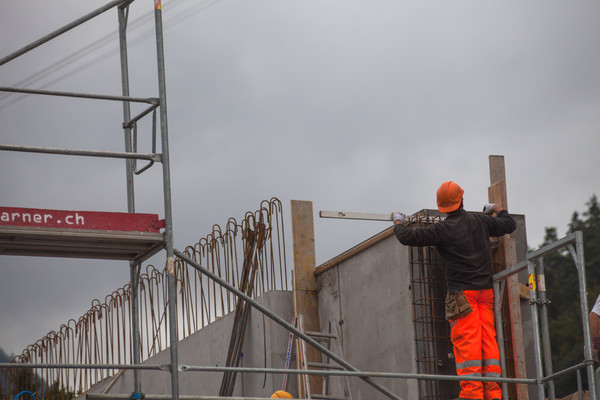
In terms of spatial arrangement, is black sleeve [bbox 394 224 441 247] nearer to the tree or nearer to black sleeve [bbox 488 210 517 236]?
black sleeve [bbox 488 210 517 236]

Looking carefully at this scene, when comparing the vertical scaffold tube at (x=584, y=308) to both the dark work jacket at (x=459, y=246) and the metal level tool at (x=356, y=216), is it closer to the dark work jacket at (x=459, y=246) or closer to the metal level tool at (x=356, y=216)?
the dark work jacket at (x=459, y=246)

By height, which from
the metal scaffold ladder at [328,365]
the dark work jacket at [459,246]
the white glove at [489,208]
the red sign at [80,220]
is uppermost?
the white glove at [489,208]

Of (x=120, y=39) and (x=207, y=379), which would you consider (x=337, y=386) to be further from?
(x=120, y=39)

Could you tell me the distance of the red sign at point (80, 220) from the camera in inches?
278

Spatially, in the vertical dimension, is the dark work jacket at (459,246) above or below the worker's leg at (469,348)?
above

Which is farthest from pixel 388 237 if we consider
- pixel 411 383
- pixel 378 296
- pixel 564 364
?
pixel 564 364

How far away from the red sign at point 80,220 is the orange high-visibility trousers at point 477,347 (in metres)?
3.07

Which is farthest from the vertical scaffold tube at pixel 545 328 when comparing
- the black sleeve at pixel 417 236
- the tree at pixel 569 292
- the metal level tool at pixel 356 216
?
the tree at pixel 569 292

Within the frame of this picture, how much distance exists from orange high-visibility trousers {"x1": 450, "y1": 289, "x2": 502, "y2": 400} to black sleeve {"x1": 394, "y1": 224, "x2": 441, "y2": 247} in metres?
0.59

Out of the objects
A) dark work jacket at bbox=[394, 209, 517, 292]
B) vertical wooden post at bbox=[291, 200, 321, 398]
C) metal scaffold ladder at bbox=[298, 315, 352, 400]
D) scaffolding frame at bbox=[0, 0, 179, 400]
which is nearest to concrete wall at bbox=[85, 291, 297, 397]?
vertical wooden post at bbox=[291, 200, 321, 398]

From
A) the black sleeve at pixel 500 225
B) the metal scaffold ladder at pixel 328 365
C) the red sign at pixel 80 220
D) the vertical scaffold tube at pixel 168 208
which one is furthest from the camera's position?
the metal scaffold ladder at pixel 328 365

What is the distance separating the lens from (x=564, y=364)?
38000 millimetres

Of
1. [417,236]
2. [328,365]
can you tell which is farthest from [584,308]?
[328,365]

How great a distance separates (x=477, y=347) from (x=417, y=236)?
3.81 feet
